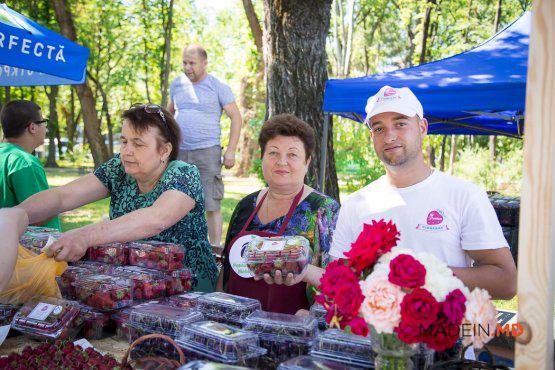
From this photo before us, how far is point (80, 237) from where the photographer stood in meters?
2.55

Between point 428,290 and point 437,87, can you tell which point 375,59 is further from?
point 428,290

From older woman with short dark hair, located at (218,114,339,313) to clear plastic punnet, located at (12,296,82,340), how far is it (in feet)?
2.99

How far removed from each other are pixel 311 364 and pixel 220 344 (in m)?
0.31

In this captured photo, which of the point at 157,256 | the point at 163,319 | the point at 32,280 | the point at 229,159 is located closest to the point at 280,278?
the point at 163,319

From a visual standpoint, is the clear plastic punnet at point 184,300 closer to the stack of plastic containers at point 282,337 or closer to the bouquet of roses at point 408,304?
the stack of plastic containers at point 282,337

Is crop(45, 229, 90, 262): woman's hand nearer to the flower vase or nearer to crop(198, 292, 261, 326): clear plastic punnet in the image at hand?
crop(198, 292, 261, 326): clear plastic punnet

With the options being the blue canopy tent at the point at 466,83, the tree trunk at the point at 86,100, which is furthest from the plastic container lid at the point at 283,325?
the tree trunk at the point at 86,100

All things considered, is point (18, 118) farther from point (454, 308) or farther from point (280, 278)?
point (454, 308)

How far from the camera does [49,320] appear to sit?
2.14m

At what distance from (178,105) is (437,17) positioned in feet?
44.4

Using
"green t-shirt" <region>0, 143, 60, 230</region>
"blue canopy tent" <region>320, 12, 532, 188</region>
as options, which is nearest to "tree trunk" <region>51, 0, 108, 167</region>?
"blue canopy tent" <region>320, 12, 532, 188</region>

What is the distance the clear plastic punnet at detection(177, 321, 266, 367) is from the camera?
1710 millimetres

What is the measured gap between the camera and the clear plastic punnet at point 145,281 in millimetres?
2400

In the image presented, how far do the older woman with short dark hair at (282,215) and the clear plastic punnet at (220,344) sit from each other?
36.4 inches
